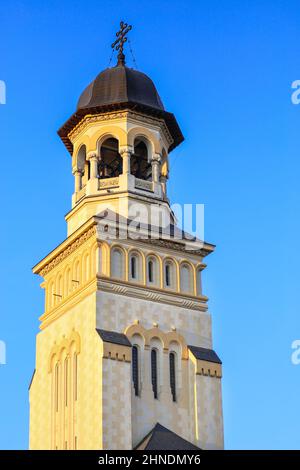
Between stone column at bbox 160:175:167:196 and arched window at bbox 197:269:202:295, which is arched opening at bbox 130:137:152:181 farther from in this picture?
arched window at bbox 197:269:202:295

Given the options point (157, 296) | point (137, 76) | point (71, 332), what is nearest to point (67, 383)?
point (71, 332)

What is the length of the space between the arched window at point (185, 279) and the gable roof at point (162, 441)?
21.3ft

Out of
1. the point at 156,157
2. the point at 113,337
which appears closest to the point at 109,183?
the point at 156,157

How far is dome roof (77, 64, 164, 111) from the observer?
49.9m

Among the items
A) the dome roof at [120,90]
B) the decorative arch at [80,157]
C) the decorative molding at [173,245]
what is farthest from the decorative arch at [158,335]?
the dome roof at [120,90]

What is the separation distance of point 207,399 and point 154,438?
3.61 meters

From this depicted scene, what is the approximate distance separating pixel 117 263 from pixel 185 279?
135 inches

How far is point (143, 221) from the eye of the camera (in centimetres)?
4784

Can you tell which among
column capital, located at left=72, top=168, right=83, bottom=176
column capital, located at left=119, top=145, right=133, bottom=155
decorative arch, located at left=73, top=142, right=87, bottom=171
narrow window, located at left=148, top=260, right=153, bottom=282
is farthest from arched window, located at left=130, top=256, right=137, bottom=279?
decorative arch, located at left=73, top=142, right=87, bottom=171

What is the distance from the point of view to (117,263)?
4619 centimetres

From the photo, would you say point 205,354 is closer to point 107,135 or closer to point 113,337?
point 113,337
